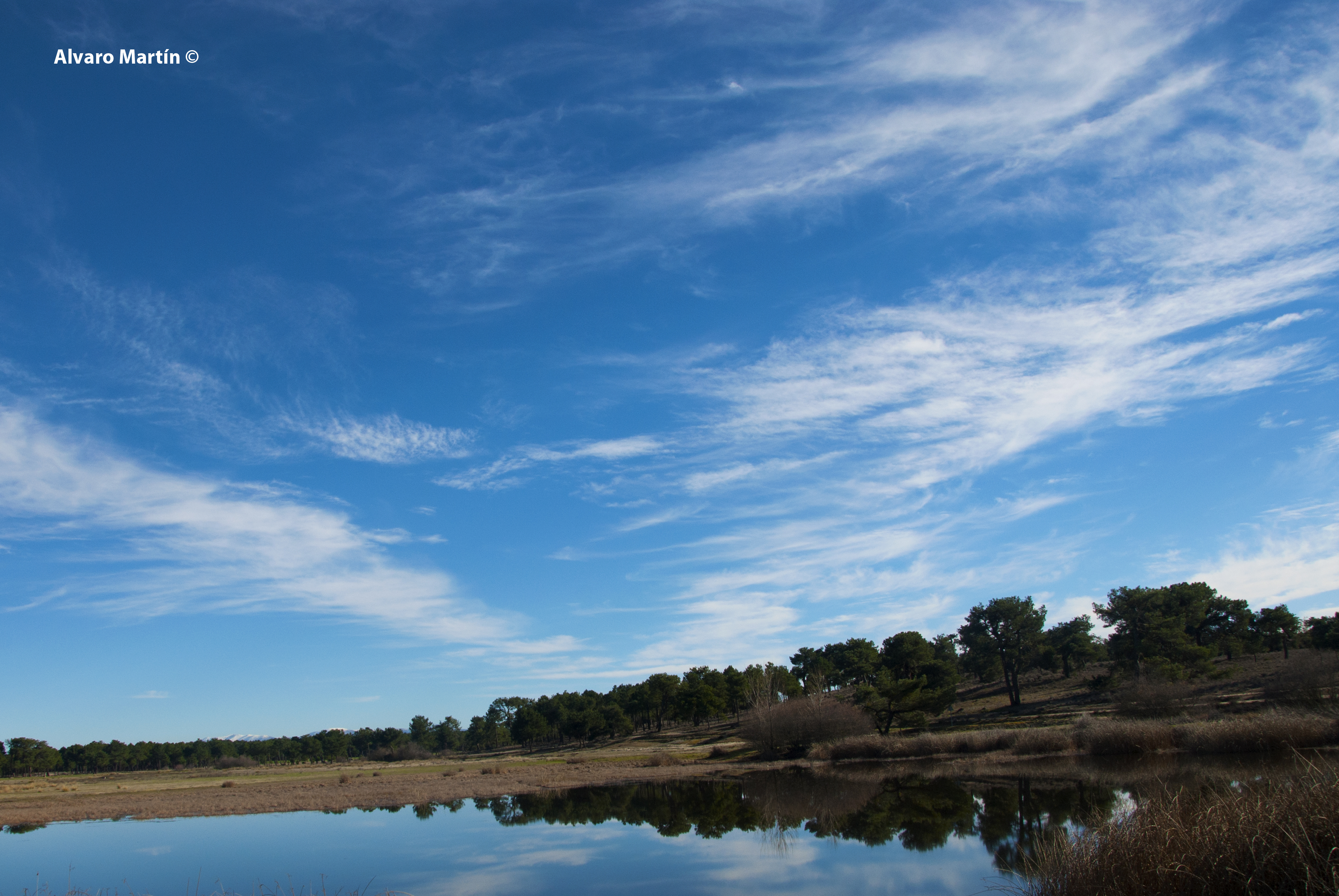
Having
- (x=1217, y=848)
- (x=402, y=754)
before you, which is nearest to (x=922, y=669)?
(x=1217, y=848)

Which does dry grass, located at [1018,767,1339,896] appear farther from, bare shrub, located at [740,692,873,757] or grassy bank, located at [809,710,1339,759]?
bare shrub, located at [740,692,873,757]

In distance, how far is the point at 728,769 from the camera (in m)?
62.1

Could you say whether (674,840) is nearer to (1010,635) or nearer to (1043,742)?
(1043,742)

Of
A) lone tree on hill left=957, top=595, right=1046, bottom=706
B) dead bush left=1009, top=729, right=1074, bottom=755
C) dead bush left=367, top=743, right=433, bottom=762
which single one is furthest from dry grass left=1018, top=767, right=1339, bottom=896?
dead bush left=367, top=743, right=433, bottom=762

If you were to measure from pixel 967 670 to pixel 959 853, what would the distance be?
281 feet

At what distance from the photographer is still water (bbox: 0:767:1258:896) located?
895 inches

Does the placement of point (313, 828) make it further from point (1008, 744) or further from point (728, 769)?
point (1008, 744)

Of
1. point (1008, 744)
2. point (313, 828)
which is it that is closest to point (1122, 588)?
point (1008, 744)

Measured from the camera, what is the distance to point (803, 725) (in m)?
Result: 65.8

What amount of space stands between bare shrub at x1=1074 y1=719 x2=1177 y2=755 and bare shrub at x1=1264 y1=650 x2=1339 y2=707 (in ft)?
27.0

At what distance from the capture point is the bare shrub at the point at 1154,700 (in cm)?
5234

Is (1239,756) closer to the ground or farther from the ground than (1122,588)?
closer to the ground

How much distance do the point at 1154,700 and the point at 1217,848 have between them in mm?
53177

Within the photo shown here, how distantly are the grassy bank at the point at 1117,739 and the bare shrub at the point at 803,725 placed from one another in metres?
1.18
